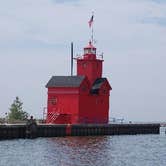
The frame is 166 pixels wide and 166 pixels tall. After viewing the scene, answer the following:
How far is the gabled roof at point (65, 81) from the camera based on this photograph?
298 feet

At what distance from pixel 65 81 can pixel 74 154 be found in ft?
111

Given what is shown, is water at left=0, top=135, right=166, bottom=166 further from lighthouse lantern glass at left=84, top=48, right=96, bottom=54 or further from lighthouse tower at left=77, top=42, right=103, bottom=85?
lighthouse lantern glass at left=84, top=48, right=96, bottom=54

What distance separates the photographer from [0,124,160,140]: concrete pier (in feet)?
263

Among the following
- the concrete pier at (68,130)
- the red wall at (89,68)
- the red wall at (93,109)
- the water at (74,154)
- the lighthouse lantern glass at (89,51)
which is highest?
the lighthouse lantern glass at (89,51)

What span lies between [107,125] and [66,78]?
8.93 metres

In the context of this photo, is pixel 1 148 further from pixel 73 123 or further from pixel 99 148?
pixel 73 123

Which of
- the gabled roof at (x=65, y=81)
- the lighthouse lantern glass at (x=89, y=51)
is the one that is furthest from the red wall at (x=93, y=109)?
the lighthouse lantern glass at (x=89, y=51)

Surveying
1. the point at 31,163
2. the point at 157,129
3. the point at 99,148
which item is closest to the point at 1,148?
the point at 99,148

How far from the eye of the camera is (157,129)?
107938 mm

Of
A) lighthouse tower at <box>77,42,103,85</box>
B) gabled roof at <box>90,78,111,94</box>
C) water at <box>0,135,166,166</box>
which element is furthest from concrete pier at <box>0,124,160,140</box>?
lighthouse tower at <box>77,42,103,85</box>

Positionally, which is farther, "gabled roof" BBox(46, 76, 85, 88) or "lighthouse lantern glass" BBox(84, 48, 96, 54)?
"lighthouse lantern glass" BBox(84, 48, 96, 54)

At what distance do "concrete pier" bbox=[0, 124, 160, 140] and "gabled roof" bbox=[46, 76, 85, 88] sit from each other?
6.27m

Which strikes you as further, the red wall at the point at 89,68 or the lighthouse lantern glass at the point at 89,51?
the lighthouse lantern glass at the point at 89,51

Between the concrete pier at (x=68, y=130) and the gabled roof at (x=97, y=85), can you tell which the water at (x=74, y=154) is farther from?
the gabled roof at (x=97, y=85)
